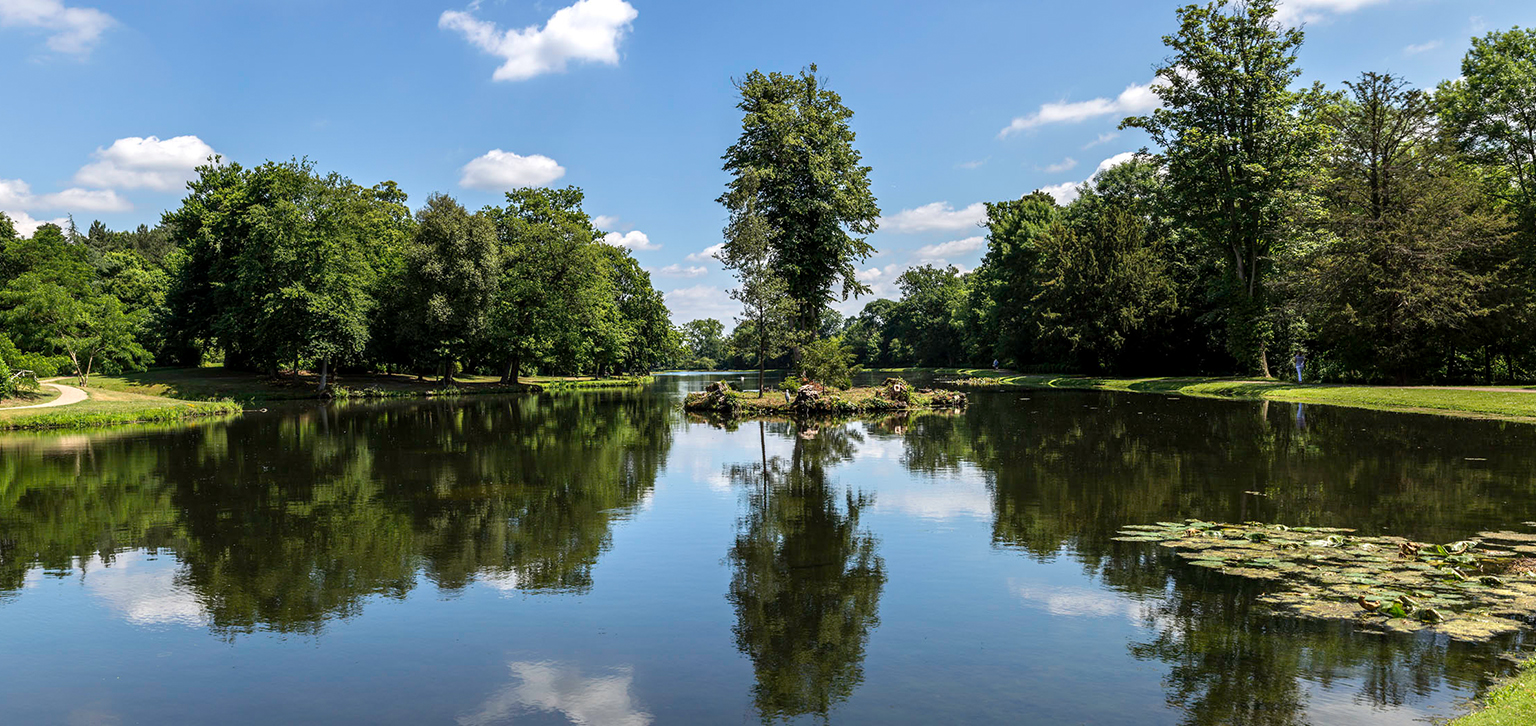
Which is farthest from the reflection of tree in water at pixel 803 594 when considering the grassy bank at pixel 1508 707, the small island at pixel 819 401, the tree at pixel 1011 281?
the tree at pixel 1011 281

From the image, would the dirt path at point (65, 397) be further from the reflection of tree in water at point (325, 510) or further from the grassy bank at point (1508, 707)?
the grassy bank at point (1508, 707)

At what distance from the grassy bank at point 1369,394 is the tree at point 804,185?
18.3m

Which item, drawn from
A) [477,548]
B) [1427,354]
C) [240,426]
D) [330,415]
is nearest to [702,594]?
[477,548]

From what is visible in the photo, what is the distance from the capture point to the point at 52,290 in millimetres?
40531

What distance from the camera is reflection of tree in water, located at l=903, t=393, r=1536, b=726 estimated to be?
590 centimetres

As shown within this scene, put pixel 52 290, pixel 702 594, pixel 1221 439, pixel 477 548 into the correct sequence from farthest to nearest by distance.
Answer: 1. pixel 52 290
2. pixel 1221 439
3. pixel 477 548
4. pixel 702 594

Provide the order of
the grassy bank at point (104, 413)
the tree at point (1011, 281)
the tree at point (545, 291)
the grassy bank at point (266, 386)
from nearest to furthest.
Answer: the grassy bank at point (104, 413) → the grassy bank at point (266, 386) → the tree at point (545, 291) → the tree at point (1011, 281)

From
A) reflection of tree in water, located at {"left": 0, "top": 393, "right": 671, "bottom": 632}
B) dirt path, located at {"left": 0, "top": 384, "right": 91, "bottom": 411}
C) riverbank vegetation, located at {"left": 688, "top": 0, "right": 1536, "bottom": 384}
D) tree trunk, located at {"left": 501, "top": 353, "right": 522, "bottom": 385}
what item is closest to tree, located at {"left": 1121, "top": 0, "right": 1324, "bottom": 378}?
riverbank vegetation, located at {"left": 688, "top": 0, "right": 1536, "bottom": 384}

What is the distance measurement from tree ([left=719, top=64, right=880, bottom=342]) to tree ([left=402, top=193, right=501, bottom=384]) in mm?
20373

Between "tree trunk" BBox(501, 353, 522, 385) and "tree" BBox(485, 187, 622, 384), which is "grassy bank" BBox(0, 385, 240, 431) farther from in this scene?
"tree trunk" BBox(501, 353, 522, 385)

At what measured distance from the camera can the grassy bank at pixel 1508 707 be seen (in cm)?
473

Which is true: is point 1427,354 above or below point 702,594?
above

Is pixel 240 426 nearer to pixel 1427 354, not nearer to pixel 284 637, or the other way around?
pixel 284 637

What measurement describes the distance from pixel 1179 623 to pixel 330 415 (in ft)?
118
